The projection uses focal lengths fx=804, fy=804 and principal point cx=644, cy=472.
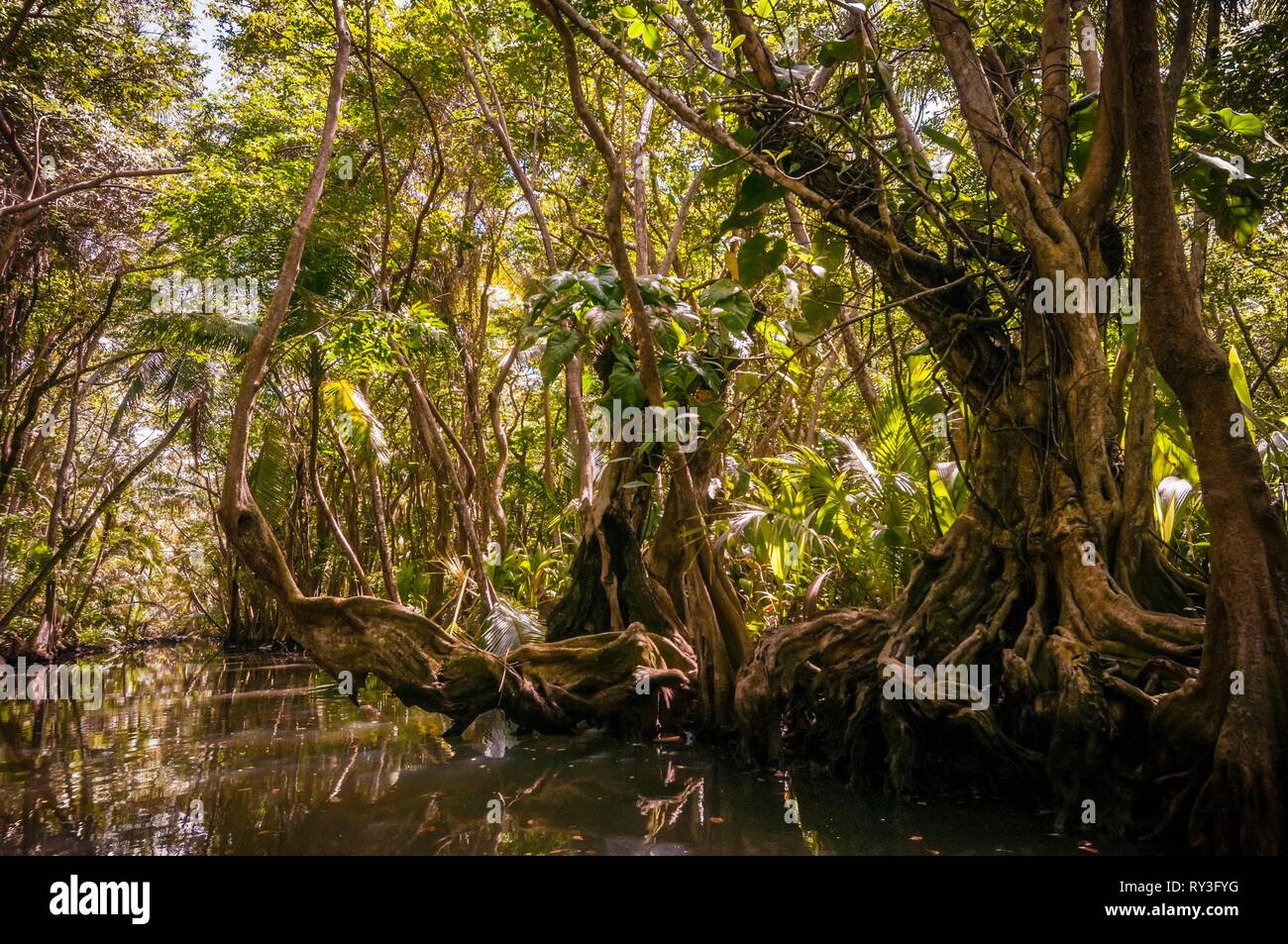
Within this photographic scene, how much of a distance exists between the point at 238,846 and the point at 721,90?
5586 millimetres

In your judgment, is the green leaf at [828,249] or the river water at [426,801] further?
the green leaf at [828,249]

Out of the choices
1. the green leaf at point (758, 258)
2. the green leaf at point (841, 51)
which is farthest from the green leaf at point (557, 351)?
the green leaf at point (841, 51)

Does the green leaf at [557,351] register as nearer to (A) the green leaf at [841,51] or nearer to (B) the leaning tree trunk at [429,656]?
(B) the leaning tree trunk at [429,656]

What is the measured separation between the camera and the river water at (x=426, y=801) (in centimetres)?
358

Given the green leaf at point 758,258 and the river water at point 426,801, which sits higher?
the green leaf at point 758,258

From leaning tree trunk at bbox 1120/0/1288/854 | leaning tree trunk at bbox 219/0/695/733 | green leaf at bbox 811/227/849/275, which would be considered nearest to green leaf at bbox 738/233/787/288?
green leaf at bbox 811/227/849/275

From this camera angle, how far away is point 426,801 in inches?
171

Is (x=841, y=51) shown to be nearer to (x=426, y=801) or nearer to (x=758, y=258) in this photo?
(x=758, y=258)

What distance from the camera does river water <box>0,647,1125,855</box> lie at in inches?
141

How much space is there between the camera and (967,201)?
5.01 meters

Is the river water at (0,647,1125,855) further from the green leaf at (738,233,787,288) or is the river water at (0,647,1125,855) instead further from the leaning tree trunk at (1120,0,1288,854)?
the green leaf at (738,233,787,288)

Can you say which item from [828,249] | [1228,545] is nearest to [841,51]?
[828,249]
